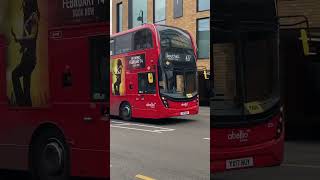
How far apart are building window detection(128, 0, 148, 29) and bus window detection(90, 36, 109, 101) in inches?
11.6

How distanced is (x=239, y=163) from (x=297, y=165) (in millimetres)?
424

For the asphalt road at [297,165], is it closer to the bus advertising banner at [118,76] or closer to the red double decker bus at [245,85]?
the red double decker bus at [245,85]

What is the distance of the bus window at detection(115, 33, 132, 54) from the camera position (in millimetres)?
4828

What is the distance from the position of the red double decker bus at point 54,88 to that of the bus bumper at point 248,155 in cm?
111

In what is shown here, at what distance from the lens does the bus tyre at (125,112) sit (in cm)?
484

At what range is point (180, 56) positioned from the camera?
4527 mm

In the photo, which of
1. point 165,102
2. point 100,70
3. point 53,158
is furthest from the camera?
point 53,158

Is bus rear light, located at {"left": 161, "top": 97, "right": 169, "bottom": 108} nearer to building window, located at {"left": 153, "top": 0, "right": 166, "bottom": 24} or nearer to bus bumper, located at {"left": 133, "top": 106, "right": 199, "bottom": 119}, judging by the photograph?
bus bumper, located at {"left": 133, "top": 106, "right": 199, "bottom": 119}

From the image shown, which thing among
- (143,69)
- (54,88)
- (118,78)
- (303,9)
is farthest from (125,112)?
(303,9)

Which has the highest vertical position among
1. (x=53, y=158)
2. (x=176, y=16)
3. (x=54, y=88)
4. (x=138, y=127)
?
(x=176, y=16)

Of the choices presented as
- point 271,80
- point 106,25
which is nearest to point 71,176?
point 106,25

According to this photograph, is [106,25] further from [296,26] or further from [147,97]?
[296,26]

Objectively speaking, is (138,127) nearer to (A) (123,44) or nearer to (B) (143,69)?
(B) (143,69)

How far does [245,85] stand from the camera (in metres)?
4.38
